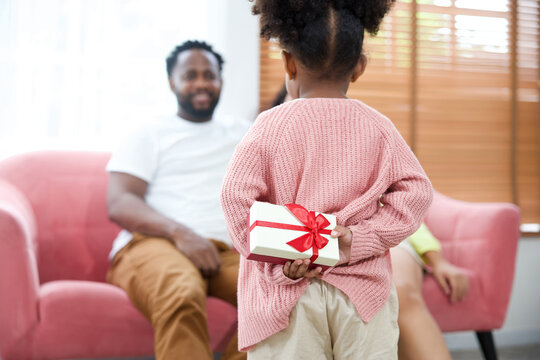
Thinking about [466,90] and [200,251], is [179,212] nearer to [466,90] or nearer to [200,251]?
[200,251]

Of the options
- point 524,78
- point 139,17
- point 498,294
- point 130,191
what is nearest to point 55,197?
point 130,191

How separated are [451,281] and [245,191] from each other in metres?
1.10

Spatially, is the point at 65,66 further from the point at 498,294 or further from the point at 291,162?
the point at 498,294

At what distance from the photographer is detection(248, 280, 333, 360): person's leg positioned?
888 mm

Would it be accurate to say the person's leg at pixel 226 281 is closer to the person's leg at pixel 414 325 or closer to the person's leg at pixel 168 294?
the person's leg at pixel 168 294

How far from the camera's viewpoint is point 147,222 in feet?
5.45

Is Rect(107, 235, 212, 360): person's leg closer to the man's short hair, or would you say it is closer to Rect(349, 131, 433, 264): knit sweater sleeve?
Rect(349, 131, 433, 264): knit sweater sleeve

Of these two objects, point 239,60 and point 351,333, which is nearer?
point 351,333

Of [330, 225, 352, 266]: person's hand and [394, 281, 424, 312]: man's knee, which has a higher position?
[330, 225, 352, 266]: person's hand

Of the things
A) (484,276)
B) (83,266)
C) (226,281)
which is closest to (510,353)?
(484,276)

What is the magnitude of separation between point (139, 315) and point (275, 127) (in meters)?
0.84

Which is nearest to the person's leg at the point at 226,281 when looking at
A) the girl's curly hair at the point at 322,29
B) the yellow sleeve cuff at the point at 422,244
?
the yellow sleeve cuff at the point at 422,244

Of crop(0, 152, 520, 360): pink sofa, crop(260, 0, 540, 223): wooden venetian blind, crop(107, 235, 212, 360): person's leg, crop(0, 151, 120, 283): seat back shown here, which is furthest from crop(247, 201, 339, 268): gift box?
crop(260, 0, 540, 223): wooden venetian blind

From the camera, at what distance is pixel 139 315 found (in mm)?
1492
